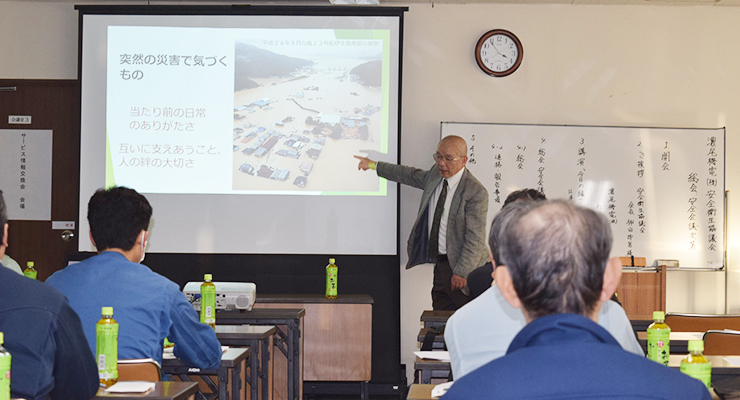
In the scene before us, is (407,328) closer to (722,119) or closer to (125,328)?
(722,119)

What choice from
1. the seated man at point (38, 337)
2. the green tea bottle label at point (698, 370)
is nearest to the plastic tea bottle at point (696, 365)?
the green tea bottle label at point (698, 370)

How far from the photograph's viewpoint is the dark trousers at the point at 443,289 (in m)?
4.67

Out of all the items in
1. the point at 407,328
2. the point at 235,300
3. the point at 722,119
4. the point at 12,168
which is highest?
the point at 722,119

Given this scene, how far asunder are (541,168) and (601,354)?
4.47 meters

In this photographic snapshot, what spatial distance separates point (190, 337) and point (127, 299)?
0.89 ft

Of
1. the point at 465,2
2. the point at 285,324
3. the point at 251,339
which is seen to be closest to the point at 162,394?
the point at 251,339

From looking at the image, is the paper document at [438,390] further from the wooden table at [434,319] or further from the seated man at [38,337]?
the wooden table at [434,319]

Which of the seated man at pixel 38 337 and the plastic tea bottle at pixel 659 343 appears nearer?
the seated man at pixel 38 337

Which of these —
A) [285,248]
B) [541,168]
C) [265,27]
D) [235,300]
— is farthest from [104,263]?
[541,168]

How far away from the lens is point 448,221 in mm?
4766

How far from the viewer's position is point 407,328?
5.32m

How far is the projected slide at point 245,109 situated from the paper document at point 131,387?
3.28 metres

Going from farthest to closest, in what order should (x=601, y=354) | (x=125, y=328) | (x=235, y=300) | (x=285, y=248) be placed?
(x=285, y=248)
(x=235, y=300)
(x=125, y=328)
(x=601, y=354)

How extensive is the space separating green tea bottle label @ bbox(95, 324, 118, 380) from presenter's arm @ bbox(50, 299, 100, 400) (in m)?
0.27
